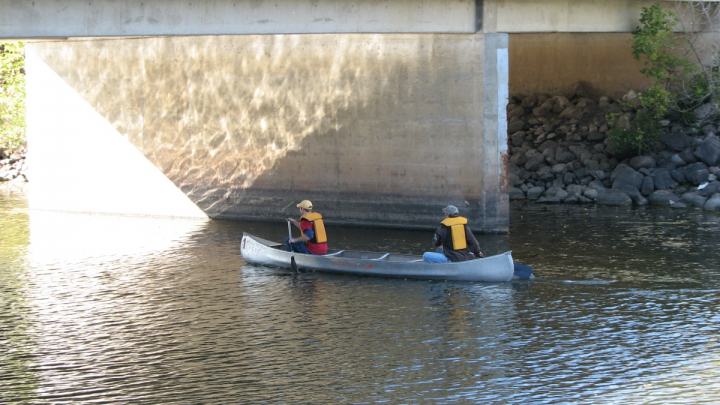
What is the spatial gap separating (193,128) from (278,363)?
13.7m

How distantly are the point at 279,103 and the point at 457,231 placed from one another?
27.8ft

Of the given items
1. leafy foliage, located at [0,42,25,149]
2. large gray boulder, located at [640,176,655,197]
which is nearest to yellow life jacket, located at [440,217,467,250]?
large gray boulder, located at [640,176,655,197]

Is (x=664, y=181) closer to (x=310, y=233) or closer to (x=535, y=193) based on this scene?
(x=535, y=193)

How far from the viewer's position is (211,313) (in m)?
13.5

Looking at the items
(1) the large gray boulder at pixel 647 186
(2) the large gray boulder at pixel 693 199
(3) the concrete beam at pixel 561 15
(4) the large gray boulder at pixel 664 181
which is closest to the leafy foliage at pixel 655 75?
(3) the concrete beam at pixel 561 15

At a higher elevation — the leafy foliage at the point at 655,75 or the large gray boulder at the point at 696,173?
the leafy foliage at the point at 655,75

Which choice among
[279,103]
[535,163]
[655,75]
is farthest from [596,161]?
[279,103]

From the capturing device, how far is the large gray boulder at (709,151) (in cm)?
2438

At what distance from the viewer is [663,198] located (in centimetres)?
2341

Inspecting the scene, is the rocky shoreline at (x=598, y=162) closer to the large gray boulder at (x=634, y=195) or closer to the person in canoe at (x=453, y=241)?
the large gray boulder at (x=634, y=195)

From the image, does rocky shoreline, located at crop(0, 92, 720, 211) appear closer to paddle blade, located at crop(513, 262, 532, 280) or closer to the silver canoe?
paddle blade, located at crop(513, 262, 532, 280)

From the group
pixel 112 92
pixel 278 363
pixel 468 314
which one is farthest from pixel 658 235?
pixel 112 92

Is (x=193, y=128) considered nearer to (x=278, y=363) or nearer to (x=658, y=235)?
(x=658, y=235)

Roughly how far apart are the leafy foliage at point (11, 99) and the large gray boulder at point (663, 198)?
23.0 meters
